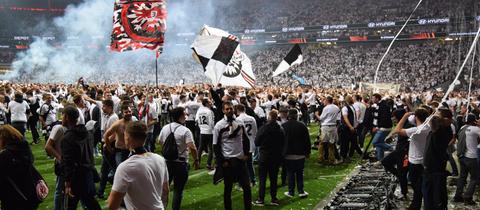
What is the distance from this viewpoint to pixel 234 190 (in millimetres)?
9656

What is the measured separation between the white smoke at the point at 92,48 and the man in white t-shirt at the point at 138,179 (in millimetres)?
57478

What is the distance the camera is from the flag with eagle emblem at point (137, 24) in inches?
531

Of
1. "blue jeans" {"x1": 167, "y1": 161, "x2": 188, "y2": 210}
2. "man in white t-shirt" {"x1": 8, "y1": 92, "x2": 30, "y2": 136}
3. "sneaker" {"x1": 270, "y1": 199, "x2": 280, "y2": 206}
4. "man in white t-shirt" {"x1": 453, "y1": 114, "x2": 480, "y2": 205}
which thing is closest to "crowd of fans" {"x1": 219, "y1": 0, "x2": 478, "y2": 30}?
"man in white t-shirt" {"x1": 453, "y1": 114, "x2": 480, "y2": 205}

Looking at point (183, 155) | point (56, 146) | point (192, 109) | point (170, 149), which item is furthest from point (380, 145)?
point (56, 146)

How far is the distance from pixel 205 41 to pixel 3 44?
69.9m

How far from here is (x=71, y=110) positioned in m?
6.04

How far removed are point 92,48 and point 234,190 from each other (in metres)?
63.0

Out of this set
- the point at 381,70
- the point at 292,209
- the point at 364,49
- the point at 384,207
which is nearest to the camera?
the point at 384,207

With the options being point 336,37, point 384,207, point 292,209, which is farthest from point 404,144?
point 336,37

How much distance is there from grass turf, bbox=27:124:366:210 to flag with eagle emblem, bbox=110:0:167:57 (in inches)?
128

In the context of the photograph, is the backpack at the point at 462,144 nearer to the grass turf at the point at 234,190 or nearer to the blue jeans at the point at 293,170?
the grass turf at the point at 234,190

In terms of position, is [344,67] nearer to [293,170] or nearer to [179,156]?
[293,170]

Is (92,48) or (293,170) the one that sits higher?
(92,48)

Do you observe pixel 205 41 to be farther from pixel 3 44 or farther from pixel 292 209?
pixel 3 44
